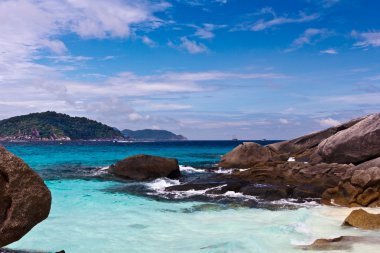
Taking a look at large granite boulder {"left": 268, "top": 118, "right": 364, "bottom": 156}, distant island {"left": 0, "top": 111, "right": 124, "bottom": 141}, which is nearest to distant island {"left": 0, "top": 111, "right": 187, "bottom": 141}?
distant island {"left": 0, "top": 111, "right": 124, "bottom": 141}

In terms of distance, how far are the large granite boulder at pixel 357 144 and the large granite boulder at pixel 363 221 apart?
12294mm

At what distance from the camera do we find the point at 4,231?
7562mm

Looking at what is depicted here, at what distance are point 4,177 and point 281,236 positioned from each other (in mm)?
8504

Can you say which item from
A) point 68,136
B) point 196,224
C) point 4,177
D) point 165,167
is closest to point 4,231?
point 4,177

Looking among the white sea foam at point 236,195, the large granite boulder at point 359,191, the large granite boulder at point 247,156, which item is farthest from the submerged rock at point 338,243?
the large granite boulder at point 247,156

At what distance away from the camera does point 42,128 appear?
168m

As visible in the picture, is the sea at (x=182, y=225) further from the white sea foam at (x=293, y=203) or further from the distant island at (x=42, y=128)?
the distant island at (x=42, y=128)

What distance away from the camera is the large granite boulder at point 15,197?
299 inches

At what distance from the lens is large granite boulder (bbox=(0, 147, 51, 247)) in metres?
7.59

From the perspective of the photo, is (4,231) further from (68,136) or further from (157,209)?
(68,136)

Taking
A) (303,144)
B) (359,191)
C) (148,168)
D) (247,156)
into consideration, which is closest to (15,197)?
(359,191)

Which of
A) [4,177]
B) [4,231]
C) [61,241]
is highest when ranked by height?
[4,177]

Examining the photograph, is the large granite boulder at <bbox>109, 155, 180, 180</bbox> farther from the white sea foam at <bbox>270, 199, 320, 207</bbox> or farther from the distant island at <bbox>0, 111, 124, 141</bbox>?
the distant island at <bbox>0, 111, 124, 141</bbox>

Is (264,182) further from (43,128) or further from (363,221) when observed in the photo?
(43,128)
